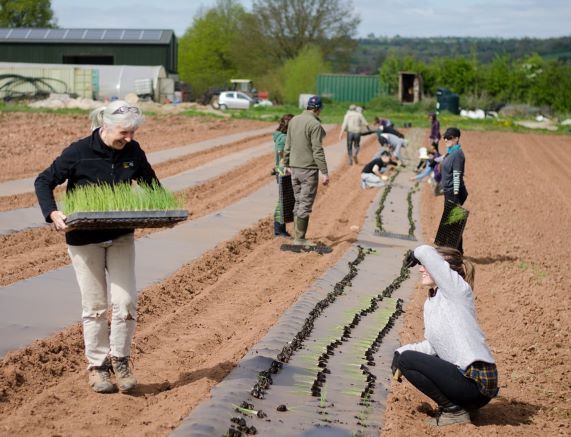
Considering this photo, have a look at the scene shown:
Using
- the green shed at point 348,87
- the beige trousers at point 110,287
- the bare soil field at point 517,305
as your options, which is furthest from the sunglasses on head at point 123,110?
the green shed at point 348,87

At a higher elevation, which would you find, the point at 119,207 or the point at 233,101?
the point at 119,207

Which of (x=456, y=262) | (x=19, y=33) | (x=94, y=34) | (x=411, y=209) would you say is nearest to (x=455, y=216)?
(x=456, y=262)

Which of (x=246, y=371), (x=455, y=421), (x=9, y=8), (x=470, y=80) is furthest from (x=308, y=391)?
(x=9, y=8)

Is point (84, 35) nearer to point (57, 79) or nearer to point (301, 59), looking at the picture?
point (57, 79)

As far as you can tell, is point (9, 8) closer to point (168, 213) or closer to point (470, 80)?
point (470, 80)

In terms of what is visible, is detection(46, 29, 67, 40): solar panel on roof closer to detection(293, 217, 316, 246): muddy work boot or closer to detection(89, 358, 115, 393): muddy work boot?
detection(293, 217, 316, 246): muddy work boot

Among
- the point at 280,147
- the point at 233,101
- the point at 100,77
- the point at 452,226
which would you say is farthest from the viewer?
the point at 233,101

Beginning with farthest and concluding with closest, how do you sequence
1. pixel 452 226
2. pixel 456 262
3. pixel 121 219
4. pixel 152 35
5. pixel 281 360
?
1. pixel 152 35
2. pixel 452 226
3. pixel 281 360
4. pixel 456 262
5. pixel 121 219

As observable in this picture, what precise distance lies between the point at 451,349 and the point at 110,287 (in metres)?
2.19

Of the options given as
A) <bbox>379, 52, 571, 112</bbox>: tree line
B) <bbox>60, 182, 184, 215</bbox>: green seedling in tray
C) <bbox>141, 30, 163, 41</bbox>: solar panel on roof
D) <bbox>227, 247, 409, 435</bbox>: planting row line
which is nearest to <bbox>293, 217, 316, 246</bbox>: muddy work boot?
<bbox>227, 247, 409, 435</bbox>: planting row line

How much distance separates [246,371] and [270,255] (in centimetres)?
581

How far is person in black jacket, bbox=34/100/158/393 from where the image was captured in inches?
237

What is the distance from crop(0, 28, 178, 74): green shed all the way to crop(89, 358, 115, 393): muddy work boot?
58273mm

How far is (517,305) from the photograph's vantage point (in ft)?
34.1
